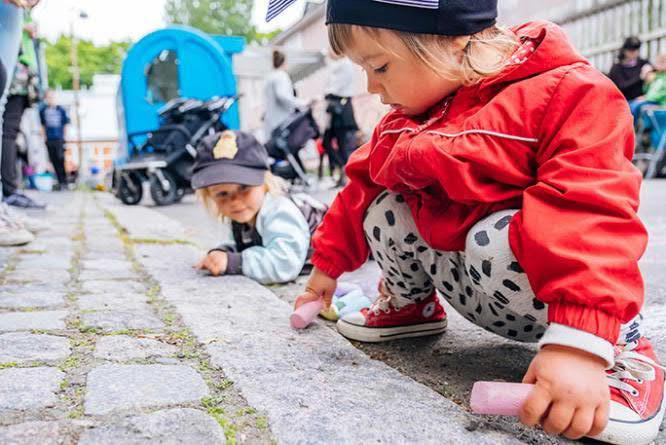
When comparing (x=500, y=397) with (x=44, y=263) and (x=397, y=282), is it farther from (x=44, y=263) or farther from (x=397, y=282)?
(x=44, y=263)

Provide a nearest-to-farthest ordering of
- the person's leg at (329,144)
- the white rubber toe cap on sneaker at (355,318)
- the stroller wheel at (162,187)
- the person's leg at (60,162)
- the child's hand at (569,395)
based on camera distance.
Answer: the child's hand at (569,395), the white rubber toe cap on sneaker at (355,318), the stroller wheel at (162,187), the person's leg at (329,144), the person's leg at (60,162)

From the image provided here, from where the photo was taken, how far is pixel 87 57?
1857 inches

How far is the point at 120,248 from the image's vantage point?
3.02 meters

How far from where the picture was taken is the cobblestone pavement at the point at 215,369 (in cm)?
101

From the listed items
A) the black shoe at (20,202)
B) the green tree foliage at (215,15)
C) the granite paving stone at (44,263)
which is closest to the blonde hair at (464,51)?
the granite paving stone at (44,263)

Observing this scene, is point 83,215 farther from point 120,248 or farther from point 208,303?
point 208,303

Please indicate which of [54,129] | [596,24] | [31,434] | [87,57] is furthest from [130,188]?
[87,57]

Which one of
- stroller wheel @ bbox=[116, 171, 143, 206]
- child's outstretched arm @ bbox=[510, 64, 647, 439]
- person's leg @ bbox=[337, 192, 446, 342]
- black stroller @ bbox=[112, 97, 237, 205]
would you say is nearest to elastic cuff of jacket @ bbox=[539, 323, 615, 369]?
child's outstretched arm @ bbox=[510, 64, 647, 439]

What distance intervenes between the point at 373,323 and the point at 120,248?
1.79m

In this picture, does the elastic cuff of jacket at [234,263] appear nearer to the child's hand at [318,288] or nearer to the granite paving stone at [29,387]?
the child's hand at [318,288]

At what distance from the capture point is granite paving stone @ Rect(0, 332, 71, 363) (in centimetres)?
132

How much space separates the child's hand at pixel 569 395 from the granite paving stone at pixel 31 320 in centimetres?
113

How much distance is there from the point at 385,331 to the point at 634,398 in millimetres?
626

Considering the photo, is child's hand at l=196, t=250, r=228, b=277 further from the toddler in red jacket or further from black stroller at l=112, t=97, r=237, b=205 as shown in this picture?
black stroller at l=112, t=97, r=237, b=205
